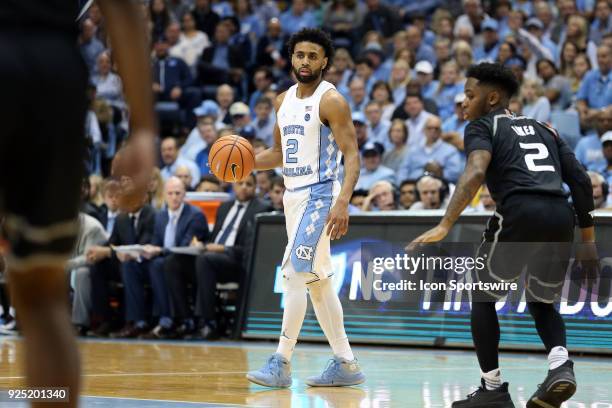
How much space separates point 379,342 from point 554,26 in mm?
8515

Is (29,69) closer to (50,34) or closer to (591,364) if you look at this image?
(50,34)

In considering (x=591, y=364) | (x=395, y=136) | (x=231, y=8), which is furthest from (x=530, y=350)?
(x=231, y=8)

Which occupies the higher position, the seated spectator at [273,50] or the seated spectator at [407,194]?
the seated spectator at [273,50]

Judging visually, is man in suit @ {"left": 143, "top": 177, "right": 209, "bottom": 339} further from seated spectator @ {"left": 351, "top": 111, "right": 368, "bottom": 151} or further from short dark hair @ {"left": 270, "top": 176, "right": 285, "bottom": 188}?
seated spectator @ {"left": 351, "top": 111, "right": 368, "bottom": 151}

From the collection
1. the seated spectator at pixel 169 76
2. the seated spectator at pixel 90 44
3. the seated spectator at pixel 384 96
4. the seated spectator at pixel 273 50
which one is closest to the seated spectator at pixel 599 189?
the seated spectator at pixel 384 96

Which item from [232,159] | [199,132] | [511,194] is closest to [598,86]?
[199,132]

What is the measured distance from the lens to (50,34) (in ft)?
9.66

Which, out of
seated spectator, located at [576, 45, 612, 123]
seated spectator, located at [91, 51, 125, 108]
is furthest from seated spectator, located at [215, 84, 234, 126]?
seated spectator, located at [576, 45, 612, 123]

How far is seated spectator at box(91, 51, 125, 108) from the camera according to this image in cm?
1944

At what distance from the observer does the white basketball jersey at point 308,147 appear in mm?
7984

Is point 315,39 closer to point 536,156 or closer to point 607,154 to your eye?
point 536,156

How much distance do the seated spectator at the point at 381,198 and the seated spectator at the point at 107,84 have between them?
7.35 metres

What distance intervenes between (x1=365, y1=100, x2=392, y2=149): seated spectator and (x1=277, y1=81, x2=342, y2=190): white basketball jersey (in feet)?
26.3

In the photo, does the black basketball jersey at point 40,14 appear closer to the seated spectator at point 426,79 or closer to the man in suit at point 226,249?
the man in suit at point 226,249
